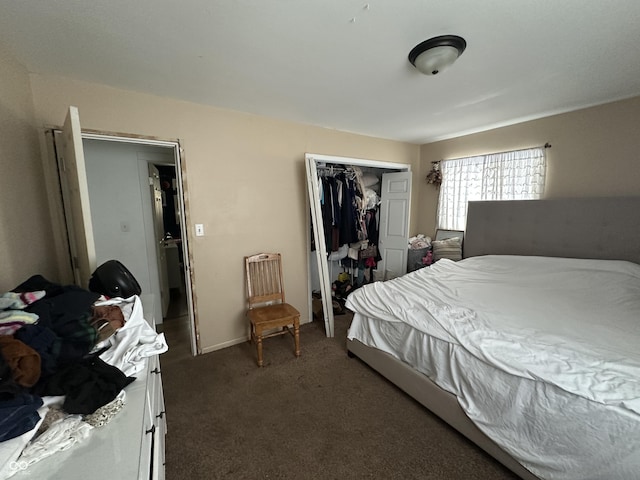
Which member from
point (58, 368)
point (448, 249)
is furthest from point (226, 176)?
point (448, 249)

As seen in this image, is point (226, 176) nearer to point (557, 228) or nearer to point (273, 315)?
point (273, 315)

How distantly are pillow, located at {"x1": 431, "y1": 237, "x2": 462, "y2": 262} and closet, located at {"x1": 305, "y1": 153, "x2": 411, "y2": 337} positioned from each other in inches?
16.1

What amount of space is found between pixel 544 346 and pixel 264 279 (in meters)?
2.25

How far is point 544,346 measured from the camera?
1372 millimetres

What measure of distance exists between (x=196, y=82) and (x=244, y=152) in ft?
2.41

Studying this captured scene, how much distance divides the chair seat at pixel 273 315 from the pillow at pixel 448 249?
2.13 m

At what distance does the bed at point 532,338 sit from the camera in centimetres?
111

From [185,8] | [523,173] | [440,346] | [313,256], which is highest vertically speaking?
[185,8]

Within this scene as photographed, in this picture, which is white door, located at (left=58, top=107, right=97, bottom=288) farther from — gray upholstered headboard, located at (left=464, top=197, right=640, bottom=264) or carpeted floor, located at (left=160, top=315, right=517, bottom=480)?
gray upholstered headboard, located at (left=464, top=197, right=640, bottom=264)

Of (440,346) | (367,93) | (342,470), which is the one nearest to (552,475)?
(440,346)

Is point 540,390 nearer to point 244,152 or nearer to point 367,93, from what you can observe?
point 367,93

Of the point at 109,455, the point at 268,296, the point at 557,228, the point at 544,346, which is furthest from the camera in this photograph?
the point at 268,296

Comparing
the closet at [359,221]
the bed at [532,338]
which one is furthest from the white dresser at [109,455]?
the closet at [359,221]

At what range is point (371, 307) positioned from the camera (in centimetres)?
214
